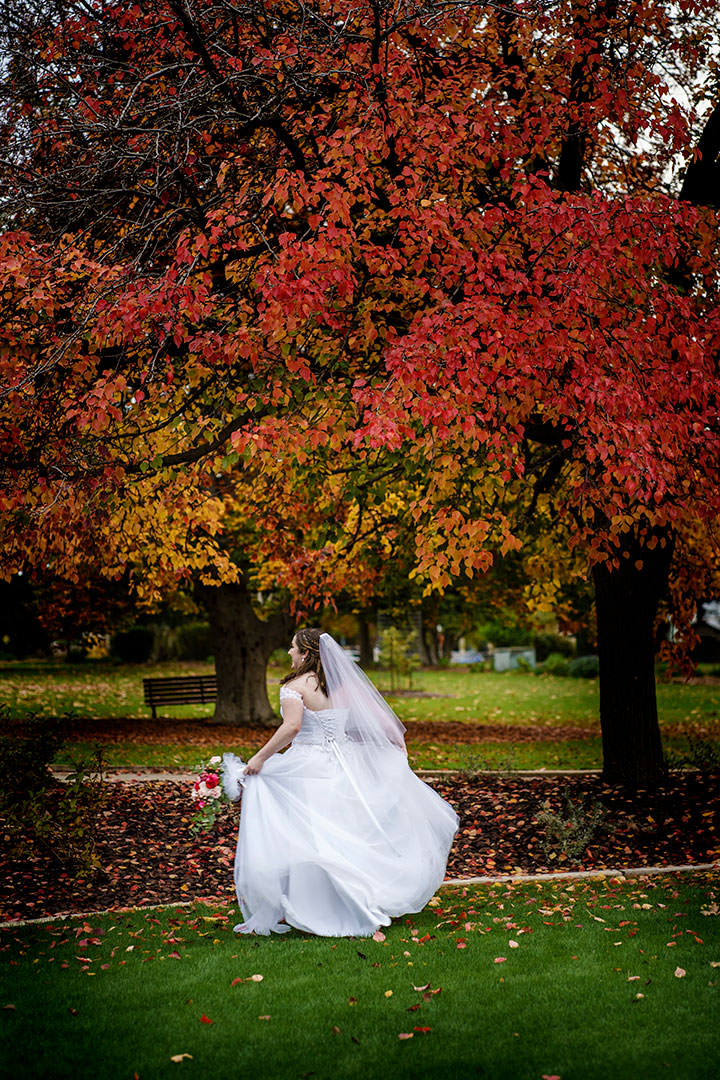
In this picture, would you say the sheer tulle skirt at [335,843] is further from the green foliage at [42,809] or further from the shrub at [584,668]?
the shrub at [584,668]

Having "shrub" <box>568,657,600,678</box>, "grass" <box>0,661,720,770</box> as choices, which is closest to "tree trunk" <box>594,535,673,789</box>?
"grass" <box>0,661,720,770</box>

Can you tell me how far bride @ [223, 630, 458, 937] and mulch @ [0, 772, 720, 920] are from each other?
5.20ft

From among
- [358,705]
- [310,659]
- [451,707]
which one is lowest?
[451,707]

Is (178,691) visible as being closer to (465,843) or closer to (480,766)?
(480,766)

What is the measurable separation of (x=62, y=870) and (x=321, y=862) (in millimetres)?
2968

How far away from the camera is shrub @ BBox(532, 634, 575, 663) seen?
41.5m

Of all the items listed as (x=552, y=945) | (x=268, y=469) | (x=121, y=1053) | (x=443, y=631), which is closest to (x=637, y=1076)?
(x=552, y=945)

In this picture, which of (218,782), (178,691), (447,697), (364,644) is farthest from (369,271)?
(364,644)

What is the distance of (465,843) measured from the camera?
29.9ft

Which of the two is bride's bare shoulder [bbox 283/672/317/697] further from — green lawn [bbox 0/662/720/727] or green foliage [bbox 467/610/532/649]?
green foliage [bbox 467/610/532/649]

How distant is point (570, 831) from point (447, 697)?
2082cm

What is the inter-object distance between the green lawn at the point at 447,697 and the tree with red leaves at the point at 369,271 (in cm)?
1153

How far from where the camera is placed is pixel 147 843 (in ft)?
29.6

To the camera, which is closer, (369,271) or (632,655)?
(369,271)
